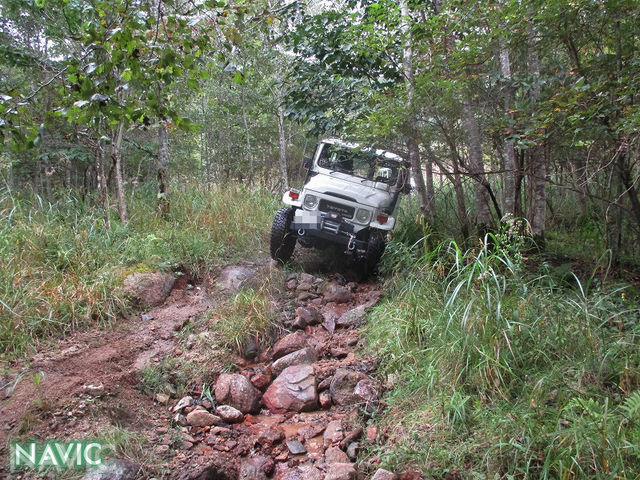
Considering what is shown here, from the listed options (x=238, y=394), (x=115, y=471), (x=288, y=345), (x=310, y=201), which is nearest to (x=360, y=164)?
(x=310, y=201)

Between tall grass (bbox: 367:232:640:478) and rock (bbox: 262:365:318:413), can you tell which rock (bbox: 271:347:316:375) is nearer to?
rock (bbox: 262:365:318:413)

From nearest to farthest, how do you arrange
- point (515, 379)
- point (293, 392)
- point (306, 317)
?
1. point (515, 379)
2. point (293, 392)
3. point (306, 317)

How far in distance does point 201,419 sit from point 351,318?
197 centimetres

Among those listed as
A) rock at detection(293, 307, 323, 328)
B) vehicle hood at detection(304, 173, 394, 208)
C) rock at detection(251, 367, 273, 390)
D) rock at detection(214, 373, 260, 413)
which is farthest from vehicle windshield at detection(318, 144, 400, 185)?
rock at detection(214, 373, 260, 413)

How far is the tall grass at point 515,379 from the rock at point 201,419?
1.31 m

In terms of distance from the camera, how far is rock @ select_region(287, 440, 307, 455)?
2.85m

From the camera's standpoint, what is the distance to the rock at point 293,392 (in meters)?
3.39

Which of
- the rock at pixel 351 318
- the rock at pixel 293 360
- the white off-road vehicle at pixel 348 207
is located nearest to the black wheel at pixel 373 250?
the white off-road vehicle at pixel 348 207

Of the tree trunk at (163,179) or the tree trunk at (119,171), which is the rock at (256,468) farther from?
the tree trunk at (163,179)

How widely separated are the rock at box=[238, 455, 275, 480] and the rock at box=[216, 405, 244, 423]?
46 centimetres

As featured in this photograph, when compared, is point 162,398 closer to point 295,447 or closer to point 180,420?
point 180,420

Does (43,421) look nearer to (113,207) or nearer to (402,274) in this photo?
(402,274)

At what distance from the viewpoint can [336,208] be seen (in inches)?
216

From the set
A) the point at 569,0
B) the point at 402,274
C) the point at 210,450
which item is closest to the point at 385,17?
the point at 569,0
